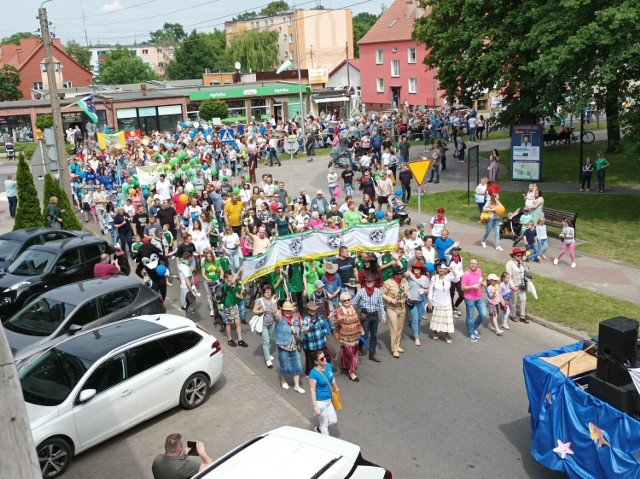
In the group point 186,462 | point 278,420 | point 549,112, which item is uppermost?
point 549,112

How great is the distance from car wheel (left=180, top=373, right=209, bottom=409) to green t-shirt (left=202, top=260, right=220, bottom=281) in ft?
11.7

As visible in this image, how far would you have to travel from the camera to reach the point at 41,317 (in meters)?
11.7

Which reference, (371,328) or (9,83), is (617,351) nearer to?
(371,328)

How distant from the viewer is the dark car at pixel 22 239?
16723 mm

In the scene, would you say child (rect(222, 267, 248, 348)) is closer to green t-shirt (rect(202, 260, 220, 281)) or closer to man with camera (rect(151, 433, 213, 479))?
green t-shirt (rect(202, 260, 220, 281))

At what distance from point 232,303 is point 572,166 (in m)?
21.7

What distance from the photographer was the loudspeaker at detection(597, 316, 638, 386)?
760 centimetres

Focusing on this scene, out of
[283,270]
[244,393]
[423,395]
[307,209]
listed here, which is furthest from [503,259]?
[244,393]

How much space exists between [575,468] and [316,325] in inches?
170

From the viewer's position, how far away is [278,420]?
10.2m

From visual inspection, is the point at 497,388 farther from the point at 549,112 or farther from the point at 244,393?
the point at 549,112

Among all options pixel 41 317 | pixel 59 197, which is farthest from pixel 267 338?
pixel 59 197

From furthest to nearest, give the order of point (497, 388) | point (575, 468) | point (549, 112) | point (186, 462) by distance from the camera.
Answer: point (549, 112)
point (497, 388)
point (575, 468)
point (186, 462)

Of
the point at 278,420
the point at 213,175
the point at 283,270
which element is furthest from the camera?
the point at 213,175
